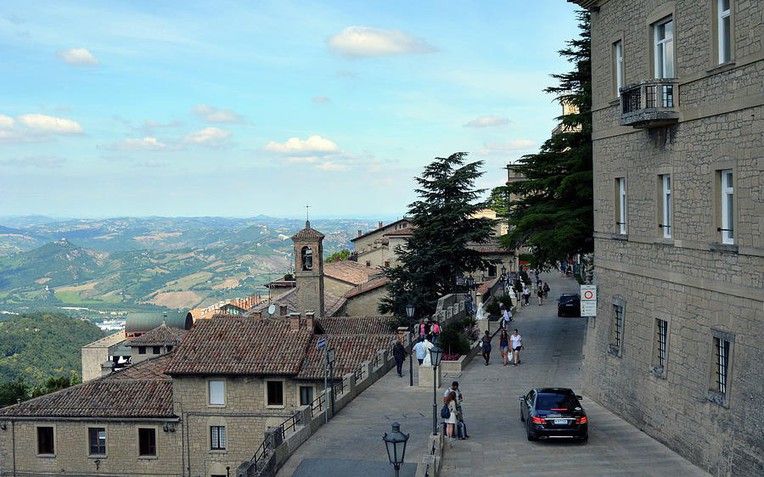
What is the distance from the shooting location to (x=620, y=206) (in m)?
21.3

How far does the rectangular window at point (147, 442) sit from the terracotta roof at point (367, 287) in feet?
96.2

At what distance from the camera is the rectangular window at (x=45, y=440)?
4150 centimetres

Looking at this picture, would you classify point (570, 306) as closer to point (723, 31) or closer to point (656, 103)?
point (656, 103)

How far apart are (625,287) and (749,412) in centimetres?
693

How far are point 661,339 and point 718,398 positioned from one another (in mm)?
3241

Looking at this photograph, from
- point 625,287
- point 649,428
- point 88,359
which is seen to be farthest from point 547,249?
point 88,359

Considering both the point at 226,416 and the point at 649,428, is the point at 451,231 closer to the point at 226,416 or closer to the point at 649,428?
the point at 226,416

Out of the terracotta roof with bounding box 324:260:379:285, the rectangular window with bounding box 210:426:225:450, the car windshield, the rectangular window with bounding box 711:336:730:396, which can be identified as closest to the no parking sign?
the car windshield

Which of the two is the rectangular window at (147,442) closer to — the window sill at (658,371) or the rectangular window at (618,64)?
the window sill at (658,371)

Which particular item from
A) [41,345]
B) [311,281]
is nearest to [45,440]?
[311,281]

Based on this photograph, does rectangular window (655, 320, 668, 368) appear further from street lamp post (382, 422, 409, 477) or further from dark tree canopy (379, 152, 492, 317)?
dark tree canopy (379, 152, 492, 317)

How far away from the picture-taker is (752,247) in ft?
47.2

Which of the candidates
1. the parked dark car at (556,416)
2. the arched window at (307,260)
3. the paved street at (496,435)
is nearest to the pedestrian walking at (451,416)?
the paved street at (496,435)

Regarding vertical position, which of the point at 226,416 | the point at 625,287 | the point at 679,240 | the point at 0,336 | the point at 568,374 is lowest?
the point at 0,336
